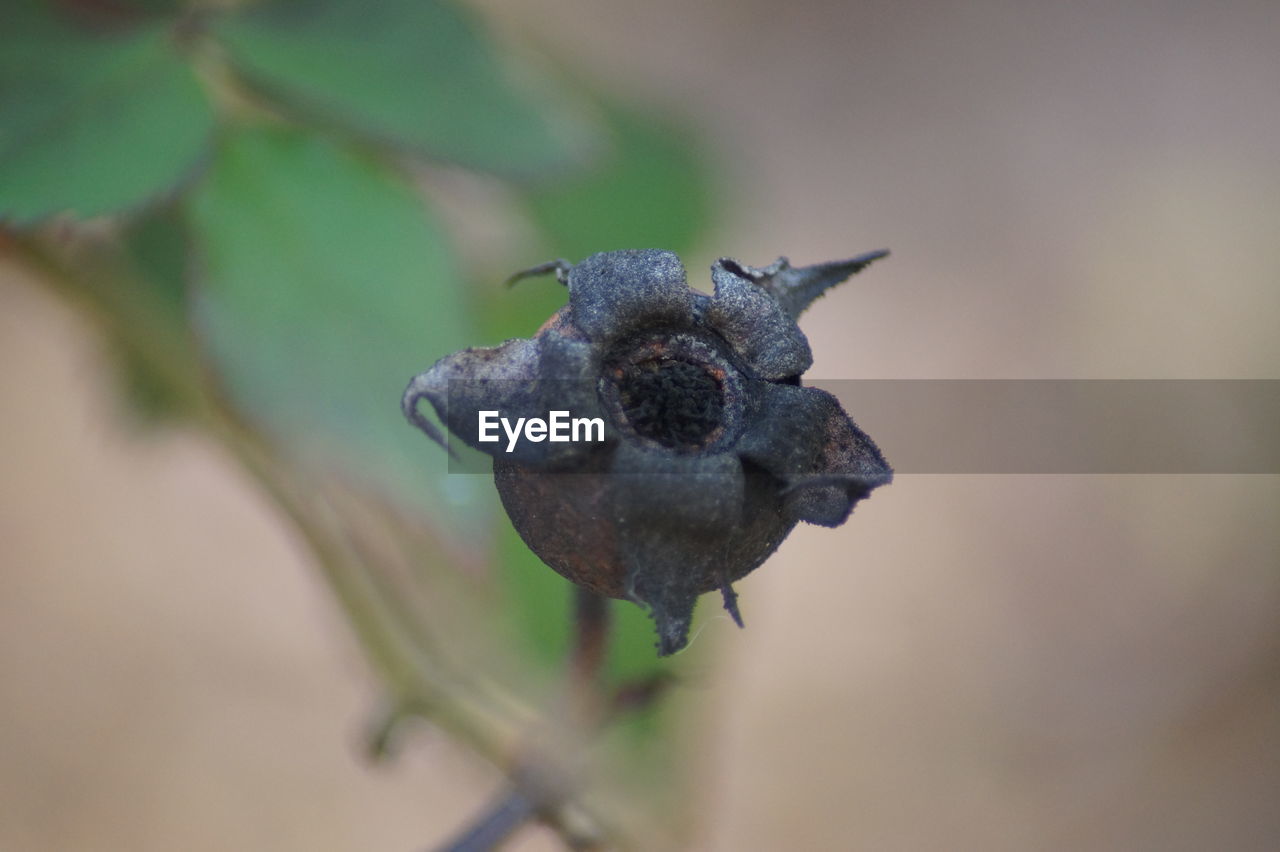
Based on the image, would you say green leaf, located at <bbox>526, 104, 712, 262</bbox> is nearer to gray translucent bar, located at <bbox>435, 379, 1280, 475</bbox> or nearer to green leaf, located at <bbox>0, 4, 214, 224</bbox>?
green leaf, located at <bbox>0, 4, 214, 224</bbox>

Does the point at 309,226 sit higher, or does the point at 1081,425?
the point at 309,226

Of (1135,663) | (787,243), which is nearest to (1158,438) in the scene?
(1135,663)

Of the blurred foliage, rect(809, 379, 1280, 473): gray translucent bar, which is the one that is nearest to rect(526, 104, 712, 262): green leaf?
the blurred foliage

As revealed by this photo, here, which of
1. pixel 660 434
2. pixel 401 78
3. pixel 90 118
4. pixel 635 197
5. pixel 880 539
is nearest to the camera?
pixel 660 434

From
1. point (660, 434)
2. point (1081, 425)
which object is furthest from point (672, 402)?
point (1081, 425)

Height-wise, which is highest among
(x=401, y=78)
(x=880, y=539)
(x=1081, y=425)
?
(x=401, y=78)

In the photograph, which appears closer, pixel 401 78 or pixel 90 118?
pixel 90 118

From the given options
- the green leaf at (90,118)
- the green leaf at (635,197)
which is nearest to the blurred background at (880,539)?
the green leaf at (635,197)

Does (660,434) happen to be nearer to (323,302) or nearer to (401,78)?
(323,302)
